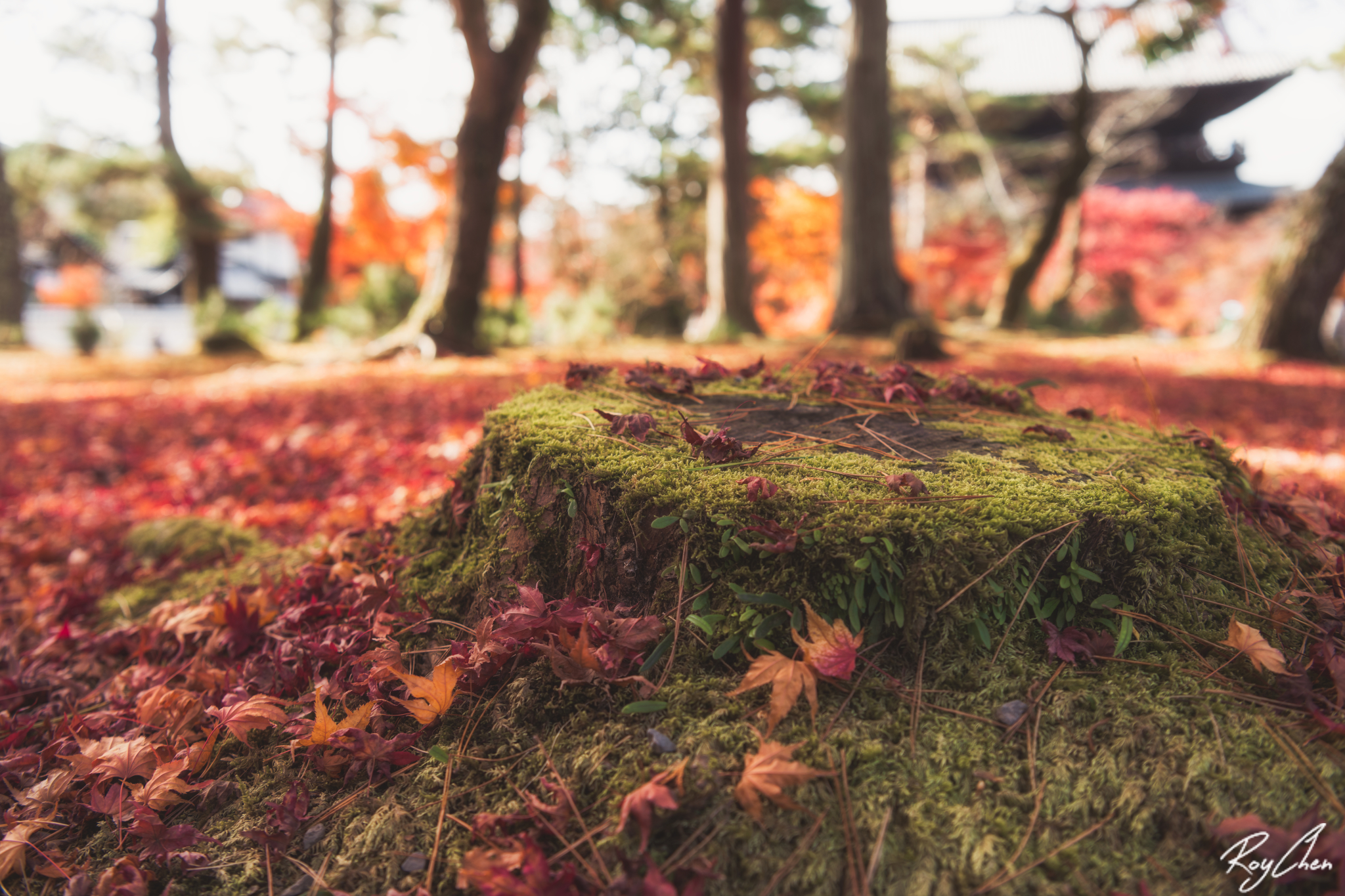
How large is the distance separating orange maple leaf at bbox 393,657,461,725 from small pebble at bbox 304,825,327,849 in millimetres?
250

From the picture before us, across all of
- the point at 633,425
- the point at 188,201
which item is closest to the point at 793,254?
the point at 188,201

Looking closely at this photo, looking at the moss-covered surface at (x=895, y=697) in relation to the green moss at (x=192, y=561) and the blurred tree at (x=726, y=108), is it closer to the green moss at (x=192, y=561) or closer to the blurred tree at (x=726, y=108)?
the green moss at (x=192, y=561)

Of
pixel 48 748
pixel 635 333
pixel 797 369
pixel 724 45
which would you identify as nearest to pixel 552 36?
pixel 635 333

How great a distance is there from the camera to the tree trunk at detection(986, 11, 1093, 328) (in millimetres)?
11094

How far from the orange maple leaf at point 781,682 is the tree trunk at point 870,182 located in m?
7.52

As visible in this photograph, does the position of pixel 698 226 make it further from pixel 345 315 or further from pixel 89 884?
pixel 89 884

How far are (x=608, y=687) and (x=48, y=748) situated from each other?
4.51 ft

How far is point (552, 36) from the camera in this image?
671 inches

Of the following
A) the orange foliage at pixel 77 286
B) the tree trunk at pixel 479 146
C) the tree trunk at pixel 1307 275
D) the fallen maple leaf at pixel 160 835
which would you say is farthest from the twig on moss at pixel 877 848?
the orange foliage at pixel 77 286

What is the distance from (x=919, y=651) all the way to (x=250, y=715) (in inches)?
57.1

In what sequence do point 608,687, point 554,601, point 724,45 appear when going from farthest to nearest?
point 724,45, point 554,601, point 608,687

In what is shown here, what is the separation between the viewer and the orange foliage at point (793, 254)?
1912 centimetres

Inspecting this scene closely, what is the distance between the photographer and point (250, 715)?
1592 mm

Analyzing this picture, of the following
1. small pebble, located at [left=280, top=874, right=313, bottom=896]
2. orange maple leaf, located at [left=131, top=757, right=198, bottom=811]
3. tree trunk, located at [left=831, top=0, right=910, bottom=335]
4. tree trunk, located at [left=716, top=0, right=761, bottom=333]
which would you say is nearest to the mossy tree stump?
small pebble, located at [left=280, top=874, right=313, bottom=896]
